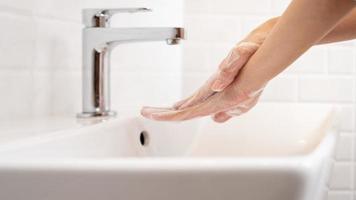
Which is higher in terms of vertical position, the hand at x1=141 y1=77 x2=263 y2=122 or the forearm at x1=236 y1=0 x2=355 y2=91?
the forearm at x1=236 y1=0 x2=355 y2=91

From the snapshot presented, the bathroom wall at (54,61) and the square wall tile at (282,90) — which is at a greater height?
the bathroom wall at (54,61)

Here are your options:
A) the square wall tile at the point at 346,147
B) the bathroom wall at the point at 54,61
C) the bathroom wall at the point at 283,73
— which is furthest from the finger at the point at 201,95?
the square wall tile at the point at 346,147

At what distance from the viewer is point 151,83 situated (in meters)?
1.28

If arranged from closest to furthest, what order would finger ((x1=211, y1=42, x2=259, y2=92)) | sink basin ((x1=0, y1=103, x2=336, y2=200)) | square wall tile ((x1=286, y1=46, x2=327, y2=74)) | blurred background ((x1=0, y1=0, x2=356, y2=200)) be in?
sink basin ((x1=0, y1=103, x2=336, y2=200)) → finger ((x1=211, y1=42, x2=259, y2=92)) → blurred background ((x1=0, y1=0, x2=356, y2=200)) → square wall tile ((x1=286, y1=46, x2=327, y2=74))

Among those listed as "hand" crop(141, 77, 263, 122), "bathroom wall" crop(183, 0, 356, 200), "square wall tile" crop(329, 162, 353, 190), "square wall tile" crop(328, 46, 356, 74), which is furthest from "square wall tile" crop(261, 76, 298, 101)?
"hand" crop(141, 77, 263, 122)

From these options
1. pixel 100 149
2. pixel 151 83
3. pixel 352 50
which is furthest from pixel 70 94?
pixel 352 50

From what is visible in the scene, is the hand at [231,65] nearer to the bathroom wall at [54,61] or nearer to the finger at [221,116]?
the finger at [221,116]

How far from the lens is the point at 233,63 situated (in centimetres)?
65

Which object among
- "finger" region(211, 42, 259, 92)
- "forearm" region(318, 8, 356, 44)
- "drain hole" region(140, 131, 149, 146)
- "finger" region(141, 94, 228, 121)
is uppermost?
"forearm" region(318, 8, 356, 44)

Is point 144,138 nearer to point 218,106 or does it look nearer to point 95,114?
point 95,114

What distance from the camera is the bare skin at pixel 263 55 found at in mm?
502

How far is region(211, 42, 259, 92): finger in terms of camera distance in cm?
64

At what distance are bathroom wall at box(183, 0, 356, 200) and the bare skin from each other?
730 millimetres

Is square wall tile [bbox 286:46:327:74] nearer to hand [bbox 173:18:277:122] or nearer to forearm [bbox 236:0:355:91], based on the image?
hand [bbox 173:18:277:122]
